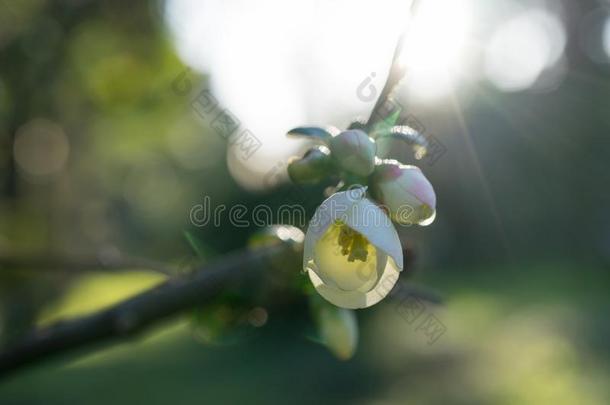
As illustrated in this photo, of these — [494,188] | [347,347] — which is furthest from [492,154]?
[347,347]

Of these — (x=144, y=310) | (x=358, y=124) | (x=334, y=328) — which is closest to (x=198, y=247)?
(x=144, y=310)

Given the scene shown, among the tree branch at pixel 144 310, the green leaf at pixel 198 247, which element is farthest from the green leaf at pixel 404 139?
the green leaf at pixel 198 247

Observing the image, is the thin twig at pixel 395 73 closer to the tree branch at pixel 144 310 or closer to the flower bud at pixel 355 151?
the flower bud at pixel 355 151

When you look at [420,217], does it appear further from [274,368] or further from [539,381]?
[274,368]

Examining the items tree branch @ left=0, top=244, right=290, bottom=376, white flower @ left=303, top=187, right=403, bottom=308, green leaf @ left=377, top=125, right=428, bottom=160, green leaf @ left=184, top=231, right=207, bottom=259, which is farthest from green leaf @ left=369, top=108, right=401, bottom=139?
green leaf @ left=184, top=231, right=207, bottom=259

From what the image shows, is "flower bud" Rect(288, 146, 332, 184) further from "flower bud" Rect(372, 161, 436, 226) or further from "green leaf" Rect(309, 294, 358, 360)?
"green leaf" Rect(309, 294, 358, 360)

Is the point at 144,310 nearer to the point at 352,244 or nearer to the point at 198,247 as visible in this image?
the point at 198,247

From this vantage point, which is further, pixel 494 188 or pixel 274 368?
pixel 494 188
